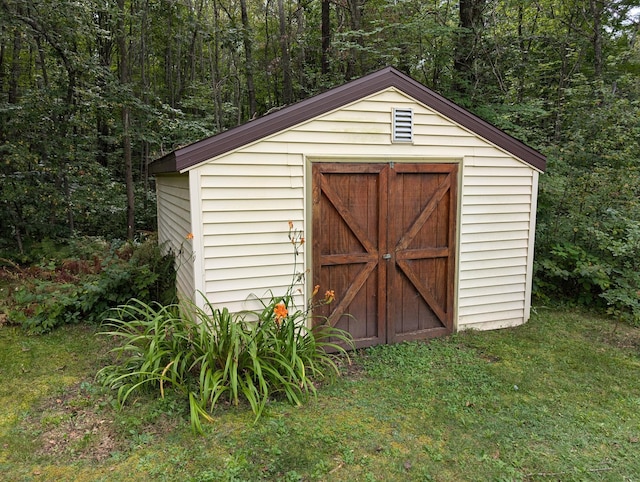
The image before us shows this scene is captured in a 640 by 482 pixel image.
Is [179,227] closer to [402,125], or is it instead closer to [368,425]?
[402,125]

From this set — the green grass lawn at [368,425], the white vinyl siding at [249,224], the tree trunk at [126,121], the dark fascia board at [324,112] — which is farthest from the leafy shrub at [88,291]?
the tree trunk at [126,121]

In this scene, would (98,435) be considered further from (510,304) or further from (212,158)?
(510,304)

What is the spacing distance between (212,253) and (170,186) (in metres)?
2.09

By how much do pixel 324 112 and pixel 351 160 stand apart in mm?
558

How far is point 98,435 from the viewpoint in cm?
289

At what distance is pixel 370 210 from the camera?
446 cm

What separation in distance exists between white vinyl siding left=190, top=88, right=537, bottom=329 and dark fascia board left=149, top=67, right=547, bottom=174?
2.7 inches

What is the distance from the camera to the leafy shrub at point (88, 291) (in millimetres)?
4992

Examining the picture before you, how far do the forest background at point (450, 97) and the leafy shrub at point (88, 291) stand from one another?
101 inches

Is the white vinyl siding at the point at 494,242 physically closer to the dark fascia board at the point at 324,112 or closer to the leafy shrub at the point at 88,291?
the dark fascia board at the point at 324,112

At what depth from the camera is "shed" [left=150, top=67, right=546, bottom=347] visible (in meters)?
3.93

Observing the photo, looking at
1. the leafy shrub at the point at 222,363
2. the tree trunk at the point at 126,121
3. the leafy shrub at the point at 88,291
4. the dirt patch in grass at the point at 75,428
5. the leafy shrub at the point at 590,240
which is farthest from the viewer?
the tree trunk at the point at 126,121

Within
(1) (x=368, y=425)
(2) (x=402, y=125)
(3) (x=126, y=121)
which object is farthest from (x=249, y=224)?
(3) (x=126, y=121)

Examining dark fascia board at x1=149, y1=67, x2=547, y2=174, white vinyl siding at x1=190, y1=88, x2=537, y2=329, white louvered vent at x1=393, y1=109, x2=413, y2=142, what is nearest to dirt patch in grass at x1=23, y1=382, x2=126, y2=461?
white vinyl siding at x1=190, y1=88, x2=537, y2=329
